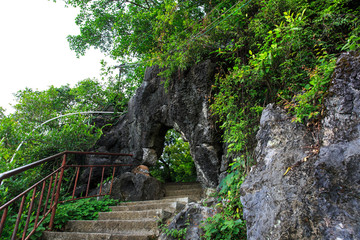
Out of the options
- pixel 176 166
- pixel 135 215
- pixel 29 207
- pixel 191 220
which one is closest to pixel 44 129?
pixel 29 207

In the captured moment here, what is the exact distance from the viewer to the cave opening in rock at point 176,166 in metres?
7.17

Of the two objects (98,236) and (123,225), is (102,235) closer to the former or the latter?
(98,236)

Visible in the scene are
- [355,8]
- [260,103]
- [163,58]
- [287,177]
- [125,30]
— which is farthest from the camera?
[125,30]

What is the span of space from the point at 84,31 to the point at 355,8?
29.7ft

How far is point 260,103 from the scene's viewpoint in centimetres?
315

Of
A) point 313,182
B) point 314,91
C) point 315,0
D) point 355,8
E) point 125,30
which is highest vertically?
point 125,30

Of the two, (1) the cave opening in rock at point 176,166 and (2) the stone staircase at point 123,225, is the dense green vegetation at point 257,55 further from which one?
(1) the cave opening in rock at point 176,166

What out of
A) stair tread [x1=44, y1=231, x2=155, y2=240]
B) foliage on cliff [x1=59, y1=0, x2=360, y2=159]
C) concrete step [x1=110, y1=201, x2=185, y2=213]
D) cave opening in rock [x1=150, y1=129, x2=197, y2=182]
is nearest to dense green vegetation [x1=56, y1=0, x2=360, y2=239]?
foliage on cliff [x1=59, y1=0, x2=360, y2=159]

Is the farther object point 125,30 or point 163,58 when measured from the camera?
point 125,30

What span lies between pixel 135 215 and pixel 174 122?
202 centimetres

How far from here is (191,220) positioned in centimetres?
274

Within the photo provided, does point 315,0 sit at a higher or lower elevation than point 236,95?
higher

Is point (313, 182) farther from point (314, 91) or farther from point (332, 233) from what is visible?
point (314, 91)

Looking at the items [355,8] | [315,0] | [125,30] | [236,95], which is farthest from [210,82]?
[125,30]
